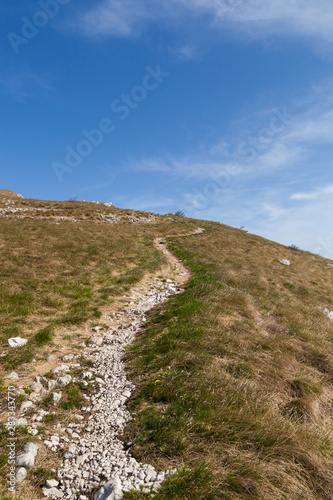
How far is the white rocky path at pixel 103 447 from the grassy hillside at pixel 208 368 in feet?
0.77

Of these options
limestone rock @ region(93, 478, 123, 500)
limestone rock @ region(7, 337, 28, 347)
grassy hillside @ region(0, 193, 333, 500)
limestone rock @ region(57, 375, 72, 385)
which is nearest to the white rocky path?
limestone rock @ region(93, 478, 123, 500)

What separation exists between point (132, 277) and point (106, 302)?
11.2 ft

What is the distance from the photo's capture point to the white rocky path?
3.71 meters

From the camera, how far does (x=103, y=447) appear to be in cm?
438

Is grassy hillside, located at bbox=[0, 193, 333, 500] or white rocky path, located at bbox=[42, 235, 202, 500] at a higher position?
grassy hillside, located at bbox=[0, 193, 333, 500]

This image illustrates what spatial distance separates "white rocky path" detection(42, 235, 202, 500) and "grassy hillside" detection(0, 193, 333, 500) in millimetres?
234

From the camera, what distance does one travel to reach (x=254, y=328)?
920 cm

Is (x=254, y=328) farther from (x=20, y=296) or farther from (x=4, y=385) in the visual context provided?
(x=20, y=296)

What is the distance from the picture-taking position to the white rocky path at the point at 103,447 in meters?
3.71

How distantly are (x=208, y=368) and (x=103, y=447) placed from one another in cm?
290

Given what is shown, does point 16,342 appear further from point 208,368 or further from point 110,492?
point 208,368

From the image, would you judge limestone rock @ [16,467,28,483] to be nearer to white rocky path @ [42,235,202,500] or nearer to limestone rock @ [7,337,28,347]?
white rocky path @ [42,235,202,500]

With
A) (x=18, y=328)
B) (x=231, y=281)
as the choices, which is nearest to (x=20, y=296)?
(x=18, y=328)

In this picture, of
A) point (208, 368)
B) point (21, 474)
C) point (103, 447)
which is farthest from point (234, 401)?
point (21, 474)
